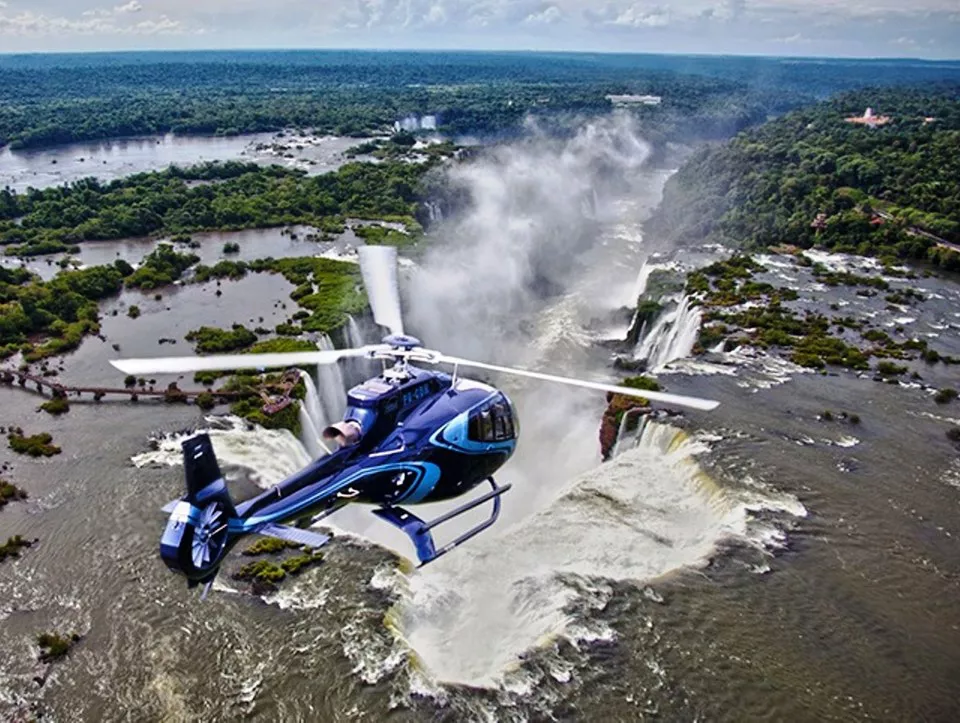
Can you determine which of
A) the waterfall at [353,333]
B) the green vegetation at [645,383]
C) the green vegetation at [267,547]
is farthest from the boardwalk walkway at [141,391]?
the green vegetation at [645,383]

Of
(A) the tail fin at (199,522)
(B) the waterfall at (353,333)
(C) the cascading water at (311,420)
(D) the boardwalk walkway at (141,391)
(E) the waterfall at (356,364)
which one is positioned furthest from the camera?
(B) the waterfall at (353,333)

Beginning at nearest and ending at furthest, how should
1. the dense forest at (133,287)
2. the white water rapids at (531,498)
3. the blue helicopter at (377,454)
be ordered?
the blue helicopter at (377,454), the white water rapids at (531,498), the dense forest at (133,287)

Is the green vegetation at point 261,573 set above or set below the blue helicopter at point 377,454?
below

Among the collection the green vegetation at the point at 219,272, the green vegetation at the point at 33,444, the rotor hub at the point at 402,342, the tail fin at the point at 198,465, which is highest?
the rotor hub at the point at 402,342

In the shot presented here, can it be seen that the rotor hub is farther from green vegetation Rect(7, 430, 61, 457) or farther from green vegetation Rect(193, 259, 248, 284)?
green vegetation Rect(193, 259, 248, 284)

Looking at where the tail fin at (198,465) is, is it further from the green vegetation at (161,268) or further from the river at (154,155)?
the river at (154,155)
